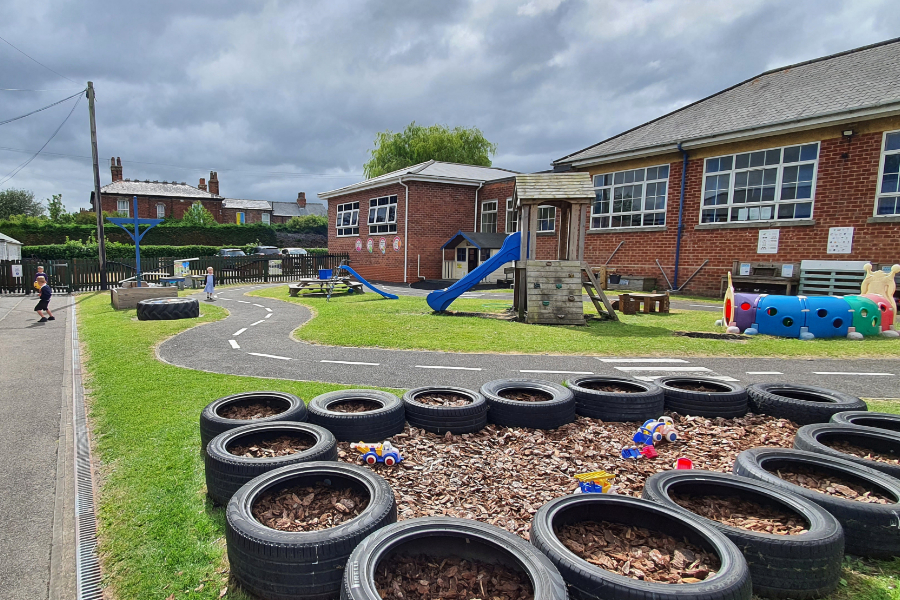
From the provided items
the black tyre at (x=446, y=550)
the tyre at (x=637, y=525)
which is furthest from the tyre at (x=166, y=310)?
the tyre at (x=637, y=525)

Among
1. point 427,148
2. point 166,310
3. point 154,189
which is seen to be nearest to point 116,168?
point 154,189

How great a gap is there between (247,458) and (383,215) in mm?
26188

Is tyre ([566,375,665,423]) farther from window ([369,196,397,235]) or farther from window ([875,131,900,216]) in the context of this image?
window ([369,196,397,235])

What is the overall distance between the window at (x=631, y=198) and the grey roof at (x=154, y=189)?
58.0 metres

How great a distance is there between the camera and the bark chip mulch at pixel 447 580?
2.12m

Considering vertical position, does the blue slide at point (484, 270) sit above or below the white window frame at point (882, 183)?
below

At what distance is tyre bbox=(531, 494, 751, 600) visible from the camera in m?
1.97

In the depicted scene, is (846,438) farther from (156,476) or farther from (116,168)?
(116,168)

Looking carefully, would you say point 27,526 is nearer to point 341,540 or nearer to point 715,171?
point 341,540

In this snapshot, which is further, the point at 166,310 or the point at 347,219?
the point at 347,219

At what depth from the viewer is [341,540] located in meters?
2.35

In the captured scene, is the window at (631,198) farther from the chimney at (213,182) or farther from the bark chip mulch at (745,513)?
the chimney at (213,182)

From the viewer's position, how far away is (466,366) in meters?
7.64

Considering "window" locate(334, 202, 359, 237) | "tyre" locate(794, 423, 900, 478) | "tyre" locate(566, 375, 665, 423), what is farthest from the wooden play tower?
Result: "window" locate(334, 202, 359, 237)
